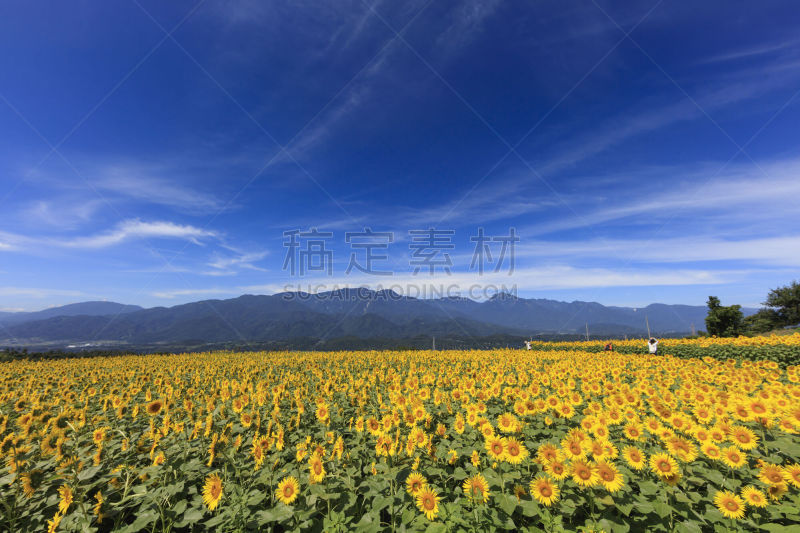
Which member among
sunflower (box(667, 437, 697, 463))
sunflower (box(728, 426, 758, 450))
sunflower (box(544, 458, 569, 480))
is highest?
sunflower (box(667, 437, 697, 463))

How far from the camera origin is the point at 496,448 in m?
3.93

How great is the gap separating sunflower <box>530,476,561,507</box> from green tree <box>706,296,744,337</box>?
4663 cm

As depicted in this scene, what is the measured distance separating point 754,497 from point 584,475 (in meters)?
1.68

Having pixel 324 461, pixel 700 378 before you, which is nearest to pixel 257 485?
pixel 324 461

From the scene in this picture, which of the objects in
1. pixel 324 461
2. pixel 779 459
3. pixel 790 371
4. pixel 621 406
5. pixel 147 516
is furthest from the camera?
pixel 790 371

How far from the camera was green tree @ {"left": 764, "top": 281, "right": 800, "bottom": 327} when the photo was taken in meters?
46.7

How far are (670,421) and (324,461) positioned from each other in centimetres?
500

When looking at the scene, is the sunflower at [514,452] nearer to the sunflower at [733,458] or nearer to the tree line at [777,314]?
the sunflower at [733,458]

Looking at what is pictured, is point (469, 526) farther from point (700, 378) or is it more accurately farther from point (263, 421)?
point (700, 378)

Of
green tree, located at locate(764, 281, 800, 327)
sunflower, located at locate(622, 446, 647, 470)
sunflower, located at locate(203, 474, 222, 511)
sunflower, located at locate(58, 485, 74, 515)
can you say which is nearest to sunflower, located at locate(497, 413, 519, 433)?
sunflower, located at locate(622, 446, 647, 470)

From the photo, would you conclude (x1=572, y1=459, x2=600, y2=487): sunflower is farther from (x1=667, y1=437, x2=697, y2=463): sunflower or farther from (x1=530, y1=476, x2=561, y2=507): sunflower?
(x1=667, y1=437, x2=697, y2=463): sunflower

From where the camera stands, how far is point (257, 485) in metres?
4.21

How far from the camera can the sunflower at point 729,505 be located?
3.21 meters

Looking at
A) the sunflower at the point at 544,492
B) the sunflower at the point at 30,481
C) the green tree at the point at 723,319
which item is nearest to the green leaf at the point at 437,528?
the sunflower at the point at 544,492
